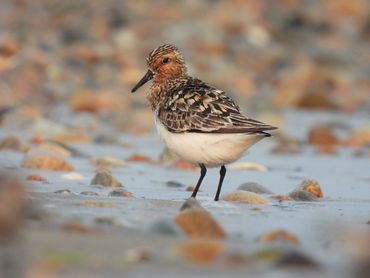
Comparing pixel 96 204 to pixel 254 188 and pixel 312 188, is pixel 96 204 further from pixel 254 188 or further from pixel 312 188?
pixel 312 188

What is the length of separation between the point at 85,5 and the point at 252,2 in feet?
11.6

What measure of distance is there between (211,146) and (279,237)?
1832 millimetres

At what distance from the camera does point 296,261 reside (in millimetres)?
3582

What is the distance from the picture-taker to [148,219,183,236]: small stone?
13.8ft

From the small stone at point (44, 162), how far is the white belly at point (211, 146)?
1.24 metres

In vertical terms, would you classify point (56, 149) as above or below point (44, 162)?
above

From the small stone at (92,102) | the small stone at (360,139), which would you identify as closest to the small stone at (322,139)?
the small stone at (360,139)

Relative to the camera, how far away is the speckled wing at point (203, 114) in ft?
19.7

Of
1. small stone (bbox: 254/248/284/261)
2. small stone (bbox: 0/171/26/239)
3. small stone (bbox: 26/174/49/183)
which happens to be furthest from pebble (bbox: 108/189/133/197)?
small stone (bbox: 254/248/284/261)

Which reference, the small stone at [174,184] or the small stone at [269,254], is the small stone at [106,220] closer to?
the small stone at [269,254]

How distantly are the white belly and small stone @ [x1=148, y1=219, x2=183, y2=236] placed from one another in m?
1.78

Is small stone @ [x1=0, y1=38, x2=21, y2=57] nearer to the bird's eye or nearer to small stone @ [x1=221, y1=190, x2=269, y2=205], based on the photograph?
the bird's eye

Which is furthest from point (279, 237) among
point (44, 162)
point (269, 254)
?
point (44, 162)

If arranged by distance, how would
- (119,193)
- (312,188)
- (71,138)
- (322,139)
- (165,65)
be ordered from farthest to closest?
(322,139), (71,138), (165,65), (312,188), (119,193)
